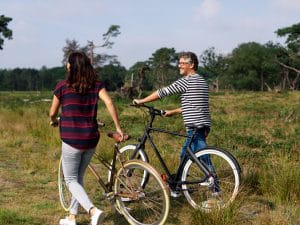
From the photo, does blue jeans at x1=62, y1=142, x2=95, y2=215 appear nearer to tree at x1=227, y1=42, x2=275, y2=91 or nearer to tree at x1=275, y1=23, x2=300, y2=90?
tree at x1=275, y1=23, x2=300, y2=90

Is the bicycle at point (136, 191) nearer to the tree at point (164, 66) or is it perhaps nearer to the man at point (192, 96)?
the man at point (192, 96)

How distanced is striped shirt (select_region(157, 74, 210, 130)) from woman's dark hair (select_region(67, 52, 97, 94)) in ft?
3.57

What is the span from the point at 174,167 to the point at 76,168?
262cm

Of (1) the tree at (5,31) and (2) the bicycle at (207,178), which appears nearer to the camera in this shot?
(2) the bicycle at (207,178)

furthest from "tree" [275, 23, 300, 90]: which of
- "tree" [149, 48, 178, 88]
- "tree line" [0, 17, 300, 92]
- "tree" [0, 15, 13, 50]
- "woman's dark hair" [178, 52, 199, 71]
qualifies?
"woman's dark hair" [178, 52, 199, 71]

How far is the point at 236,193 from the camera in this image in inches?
191

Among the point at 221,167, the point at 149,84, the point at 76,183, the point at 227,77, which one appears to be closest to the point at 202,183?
the point at 221,167

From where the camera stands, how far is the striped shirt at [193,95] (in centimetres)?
522

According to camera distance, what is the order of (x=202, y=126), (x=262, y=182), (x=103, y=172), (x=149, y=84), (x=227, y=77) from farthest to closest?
(x=227, y=77)
(x=149, y=84)
(x=103, y=172)
(x=262, y=182)
(x=202, y=126)

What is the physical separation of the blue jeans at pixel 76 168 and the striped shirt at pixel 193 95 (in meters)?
1.20

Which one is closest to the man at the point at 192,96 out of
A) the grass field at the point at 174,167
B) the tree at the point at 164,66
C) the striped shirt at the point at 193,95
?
the striped shirt at the point at 193,95

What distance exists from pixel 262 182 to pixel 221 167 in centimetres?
101

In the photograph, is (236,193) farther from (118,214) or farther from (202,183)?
(118,214)

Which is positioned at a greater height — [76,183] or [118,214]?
[76,183]
